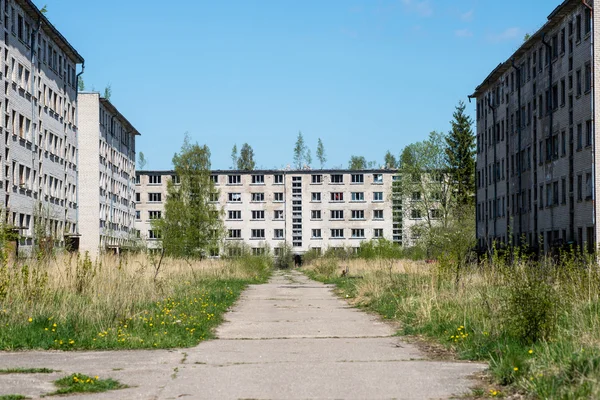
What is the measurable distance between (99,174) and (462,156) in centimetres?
3755

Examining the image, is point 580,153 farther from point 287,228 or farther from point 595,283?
point 287,228

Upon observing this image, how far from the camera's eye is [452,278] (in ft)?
73.4

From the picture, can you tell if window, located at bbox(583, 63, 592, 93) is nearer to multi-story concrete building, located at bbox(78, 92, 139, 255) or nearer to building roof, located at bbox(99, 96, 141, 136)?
multi-story concrete building, located at bbox(78, 92, 139, 255)

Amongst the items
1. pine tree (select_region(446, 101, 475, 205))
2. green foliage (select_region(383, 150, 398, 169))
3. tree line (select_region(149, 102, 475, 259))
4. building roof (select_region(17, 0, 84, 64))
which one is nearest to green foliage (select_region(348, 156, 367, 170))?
green foliage (select_region(383, 150, 398, 169))

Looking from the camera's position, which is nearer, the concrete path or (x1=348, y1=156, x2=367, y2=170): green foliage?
the concrete path

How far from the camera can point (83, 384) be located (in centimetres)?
984

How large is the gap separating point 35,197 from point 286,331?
49926mm

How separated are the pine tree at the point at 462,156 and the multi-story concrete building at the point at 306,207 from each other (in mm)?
24063

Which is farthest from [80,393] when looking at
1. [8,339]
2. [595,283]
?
[595,283]

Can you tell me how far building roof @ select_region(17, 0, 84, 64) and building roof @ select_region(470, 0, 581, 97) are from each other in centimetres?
3168

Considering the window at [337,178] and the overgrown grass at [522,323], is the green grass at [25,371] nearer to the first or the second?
the overgrown grass at [522,323]

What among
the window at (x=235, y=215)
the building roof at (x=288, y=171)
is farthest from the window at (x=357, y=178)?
the window at (x=235, y=215)

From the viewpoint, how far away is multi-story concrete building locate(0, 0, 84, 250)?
181 feet

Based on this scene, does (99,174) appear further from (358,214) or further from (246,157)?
(246,157)
